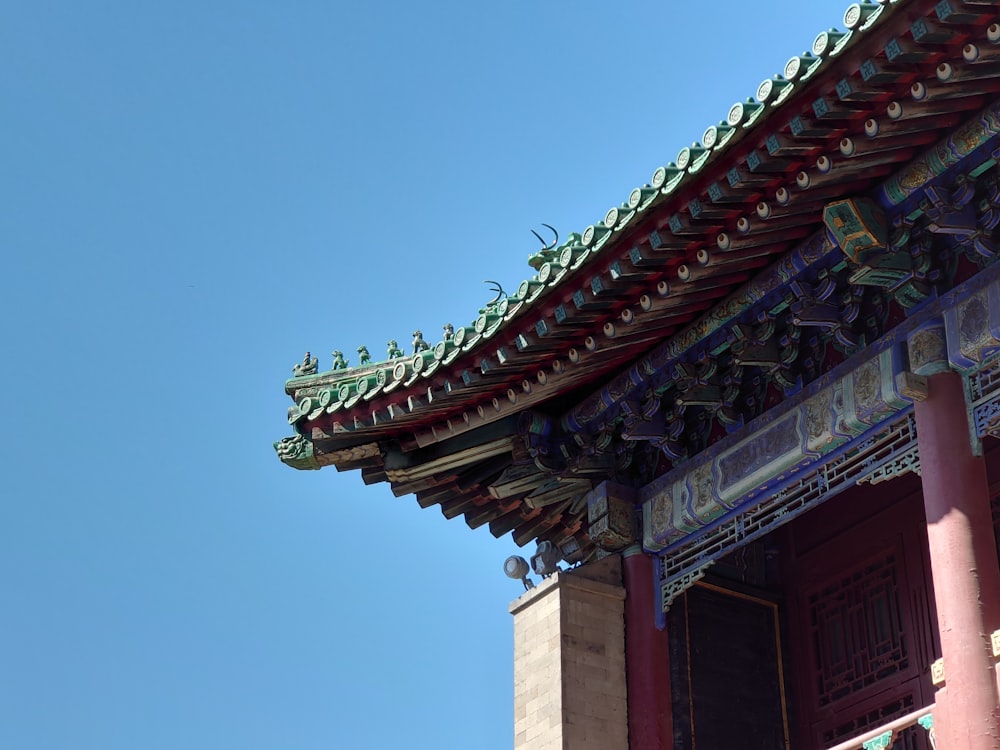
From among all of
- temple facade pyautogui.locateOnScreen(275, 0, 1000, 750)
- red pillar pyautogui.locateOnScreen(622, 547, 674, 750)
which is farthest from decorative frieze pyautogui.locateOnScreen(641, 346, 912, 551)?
red pillar pyautogui.locateOnScreen(622, 547, 674, 750)

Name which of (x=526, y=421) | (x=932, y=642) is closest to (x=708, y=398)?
(x=526, y=421)

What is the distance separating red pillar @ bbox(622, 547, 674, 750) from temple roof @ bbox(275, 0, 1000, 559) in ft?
2.35

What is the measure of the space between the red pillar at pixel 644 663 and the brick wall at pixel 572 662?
0.22 feet

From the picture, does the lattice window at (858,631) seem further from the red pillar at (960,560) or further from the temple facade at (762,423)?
the red pillar at (960,560)

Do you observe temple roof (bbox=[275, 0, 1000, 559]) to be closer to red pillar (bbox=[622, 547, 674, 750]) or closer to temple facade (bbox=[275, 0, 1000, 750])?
temple facade (bbox=[275, 0, 1000, 750])

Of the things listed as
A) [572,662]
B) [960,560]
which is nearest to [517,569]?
[572,662]

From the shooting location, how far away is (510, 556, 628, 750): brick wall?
12.9 metres

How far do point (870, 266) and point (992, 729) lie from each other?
119 inches

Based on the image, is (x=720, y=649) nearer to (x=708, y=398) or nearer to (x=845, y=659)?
(x=845, y=659)

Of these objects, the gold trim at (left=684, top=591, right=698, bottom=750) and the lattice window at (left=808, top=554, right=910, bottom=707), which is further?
the lattice window at (left=808, top=554, right=910, bottom=707)

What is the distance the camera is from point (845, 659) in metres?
13.8

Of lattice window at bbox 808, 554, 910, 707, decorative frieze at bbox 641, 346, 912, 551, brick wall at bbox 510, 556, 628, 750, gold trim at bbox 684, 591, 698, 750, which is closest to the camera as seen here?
decorative frieze at bbox 641, 346, 912, 551

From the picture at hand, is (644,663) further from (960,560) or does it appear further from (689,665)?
(960,560)

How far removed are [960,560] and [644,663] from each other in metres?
3.41
